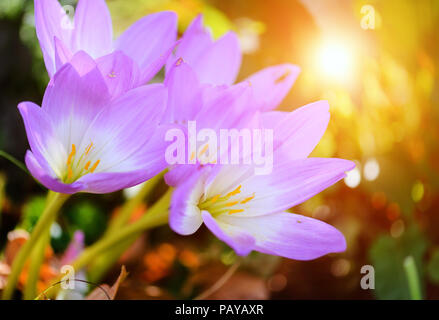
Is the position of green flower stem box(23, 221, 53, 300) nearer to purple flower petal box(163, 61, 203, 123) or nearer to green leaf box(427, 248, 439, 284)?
purple flower petal box(163, 61, 203, 123)

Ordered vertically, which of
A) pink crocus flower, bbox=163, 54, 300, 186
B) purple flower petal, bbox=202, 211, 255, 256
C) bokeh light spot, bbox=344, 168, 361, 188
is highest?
bokeh light spot, bbox=344, 168, 361, 188

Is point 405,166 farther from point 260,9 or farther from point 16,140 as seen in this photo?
point 16,140

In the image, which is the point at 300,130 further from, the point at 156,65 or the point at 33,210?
the point at 33,210

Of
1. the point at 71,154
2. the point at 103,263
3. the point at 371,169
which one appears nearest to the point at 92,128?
the point at 71,154

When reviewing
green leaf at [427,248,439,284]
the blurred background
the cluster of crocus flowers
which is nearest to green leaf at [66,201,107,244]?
the blurred background

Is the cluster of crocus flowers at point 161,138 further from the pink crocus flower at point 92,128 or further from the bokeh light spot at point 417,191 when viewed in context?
the bokeh light spot at point 417,191
